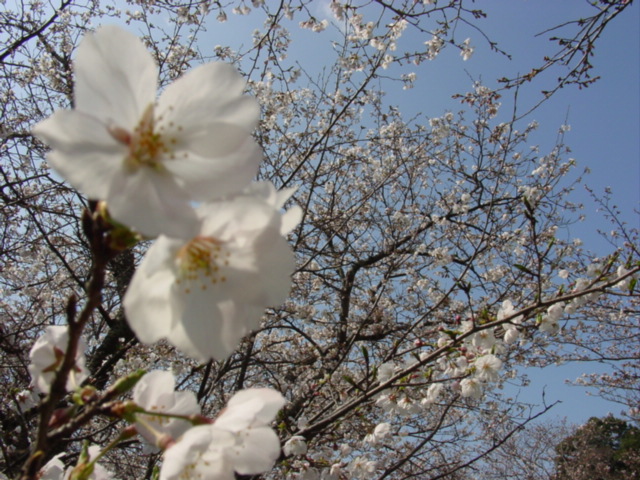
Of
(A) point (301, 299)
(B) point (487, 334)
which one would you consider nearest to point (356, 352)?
(A) point (301, 299)

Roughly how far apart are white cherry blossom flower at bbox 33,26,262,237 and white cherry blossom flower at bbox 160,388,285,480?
1.34 ft

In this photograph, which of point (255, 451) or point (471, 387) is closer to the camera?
point (255, 451)

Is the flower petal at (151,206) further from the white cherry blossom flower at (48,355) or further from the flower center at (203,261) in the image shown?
the white cherry blossom flower at (48,355)

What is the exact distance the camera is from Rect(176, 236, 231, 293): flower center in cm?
79

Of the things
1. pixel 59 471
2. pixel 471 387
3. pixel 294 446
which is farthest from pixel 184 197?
pixel 471 387

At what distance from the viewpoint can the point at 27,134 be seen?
5527 millimetres

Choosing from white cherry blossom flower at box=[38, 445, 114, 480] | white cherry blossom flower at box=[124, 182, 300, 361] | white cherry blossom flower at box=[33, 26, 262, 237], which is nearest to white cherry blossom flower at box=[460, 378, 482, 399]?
white cherry blossom flower at box=[38, 445, 114, 480]

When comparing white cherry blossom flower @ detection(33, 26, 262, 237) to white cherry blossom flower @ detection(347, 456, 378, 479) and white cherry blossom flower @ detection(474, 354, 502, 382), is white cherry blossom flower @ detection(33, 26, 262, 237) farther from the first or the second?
white cherry blossom flower @ detection(347, 456, 378, 479)

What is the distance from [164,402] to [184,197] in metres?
0.53

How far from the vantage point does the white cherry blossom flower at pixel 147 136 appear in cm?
62

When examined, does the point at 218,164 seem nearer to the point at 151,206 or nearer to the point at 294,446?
the point at 151,206

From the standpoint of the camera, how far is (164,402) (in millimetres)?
959

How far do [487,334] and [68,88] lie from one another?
20.8ft

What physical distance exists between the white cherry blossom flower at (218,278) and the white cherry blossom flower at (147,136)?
0.18 ft
